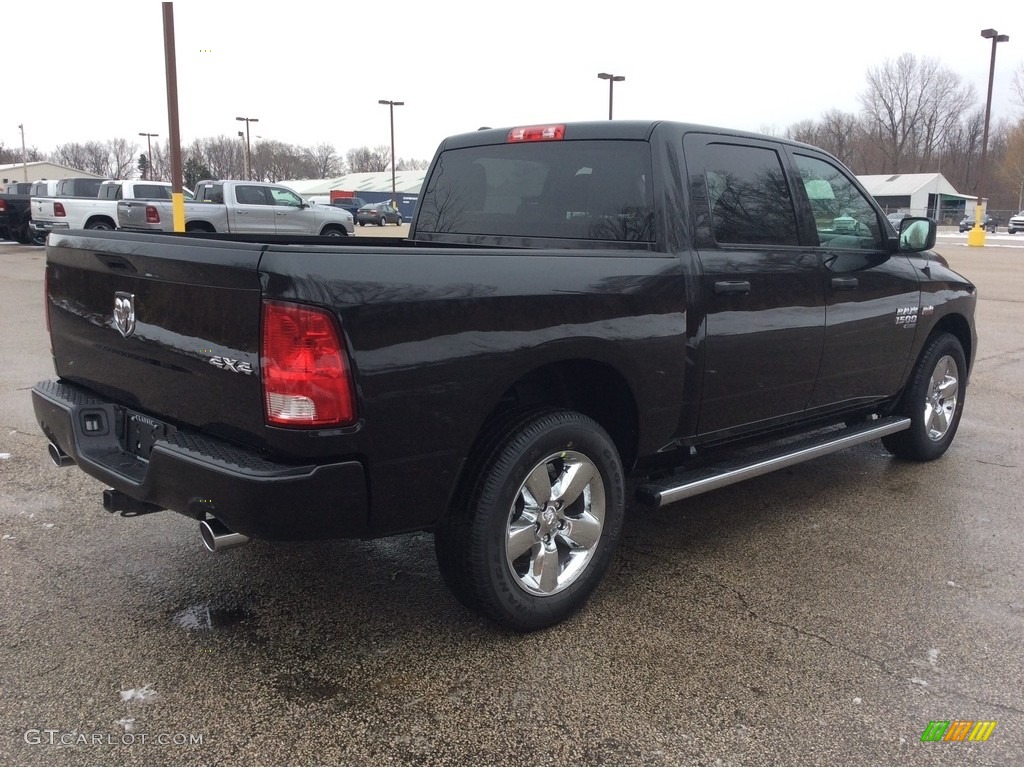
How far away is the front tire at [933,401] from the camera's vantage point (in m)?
5.14

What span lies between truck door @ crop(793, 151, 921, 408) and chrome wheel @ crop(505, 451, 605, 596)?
1.62 m

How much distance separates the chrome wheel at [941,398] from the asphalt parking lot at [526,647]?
2.67 feet

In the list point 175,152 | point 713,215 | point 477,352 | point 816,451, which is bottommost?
point 816,451

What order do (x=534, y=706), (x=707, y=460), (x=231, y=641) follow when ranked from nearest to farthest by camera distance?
(x=534, y=706) < (x=231, y=641) < (x=707, y=460)

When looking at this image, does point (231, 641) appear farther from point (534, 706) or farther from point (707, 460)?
point (707, 460)

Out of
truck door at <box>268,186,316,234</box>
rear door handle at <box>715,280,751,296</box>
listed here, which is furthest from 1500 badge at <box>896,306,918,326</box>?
truck door at <box>268,186,316,234</box>

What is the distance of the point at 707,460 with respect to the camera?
158 inches

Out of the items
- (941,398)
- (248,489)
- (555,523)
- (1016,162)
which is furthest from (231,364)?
(1016,162)

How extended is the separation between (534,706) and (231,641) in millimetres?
1118

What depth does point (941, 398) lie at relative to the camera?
5.43 meters

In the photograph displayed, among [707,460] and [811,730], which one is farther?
[707,460]

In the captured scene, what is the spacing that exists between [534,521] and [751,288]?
1472 millimetres

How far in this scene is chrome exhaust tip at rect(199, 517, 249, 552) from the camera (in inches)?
105

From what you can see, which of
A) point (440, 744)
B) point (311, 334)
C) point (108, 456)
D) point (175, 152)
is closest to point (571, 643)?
point (440, 744)
